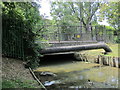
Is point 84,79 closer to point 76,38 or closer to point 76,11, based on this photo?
point 76,38

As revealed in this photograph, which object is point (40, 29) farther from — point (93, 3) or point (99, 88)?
point (93, 3)

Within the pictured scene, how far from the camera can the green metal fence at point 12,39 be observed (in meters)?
6.45

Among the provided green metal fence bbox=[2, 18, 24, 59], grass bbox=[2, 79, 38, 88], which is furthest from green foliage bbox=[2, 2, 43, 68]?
grass bbox=[2, 79, 38, 88]

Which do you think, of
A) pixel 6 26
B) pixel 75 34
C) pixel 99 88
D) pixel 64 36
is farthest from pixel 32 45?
pixel 75 34

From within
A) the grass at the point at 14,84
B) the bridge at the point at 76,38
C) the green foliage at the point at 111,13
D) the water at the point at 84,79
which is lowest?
the water at the point at 84,79

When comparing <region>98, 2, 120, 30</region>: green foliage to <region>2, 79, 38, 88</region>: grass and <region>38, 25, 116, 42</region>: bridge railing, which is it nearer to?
<region>38, 25, 116, 42</region>: bridge railing

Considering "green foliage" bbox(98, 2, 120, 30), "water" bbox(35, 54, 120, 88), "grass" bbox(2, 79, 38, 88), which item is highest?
"green foliage" bbox(98, 2, 120, 30)

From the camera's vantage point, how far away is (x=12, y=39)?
6.62 meters

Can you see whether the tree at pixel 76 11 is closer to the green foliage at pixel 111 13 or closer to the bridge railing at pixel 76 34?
the green foliage at pixel 111 13

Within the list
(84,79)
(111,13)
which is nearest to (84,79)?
(84,79)

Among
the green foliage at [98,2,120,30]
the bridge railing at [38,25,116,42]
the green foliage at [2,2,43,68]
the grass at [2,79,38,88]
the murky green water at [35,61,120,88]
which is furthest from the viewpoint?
the green foliage at [98,2,120,30]

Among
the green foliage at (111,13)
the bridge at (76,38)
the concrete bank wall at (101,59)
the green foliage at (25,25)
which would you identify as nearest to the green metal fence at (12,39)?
the green foliage at (25,25)

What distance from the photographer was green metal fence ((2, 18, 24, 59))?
6449 millimetres

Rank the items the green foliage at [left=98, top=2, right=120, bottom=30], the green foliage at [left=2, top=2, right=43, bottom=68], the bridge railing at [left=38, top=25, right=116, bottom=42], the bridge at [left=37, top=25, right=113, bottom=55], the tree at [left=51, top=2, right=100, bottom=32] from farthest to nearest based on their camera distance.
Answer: the tree at [left=51, top=2, right=100, bottom=32]
the green foliage at [left=98, top=2, right=120, bottom=30]
the bridge railing at [left=38, top=25, right=116, bottom=42]
the bridge at [left=37, top=25, right=113, bottom=55]
the green foliage at [left=2, top=2, right=43, bottom=68]
